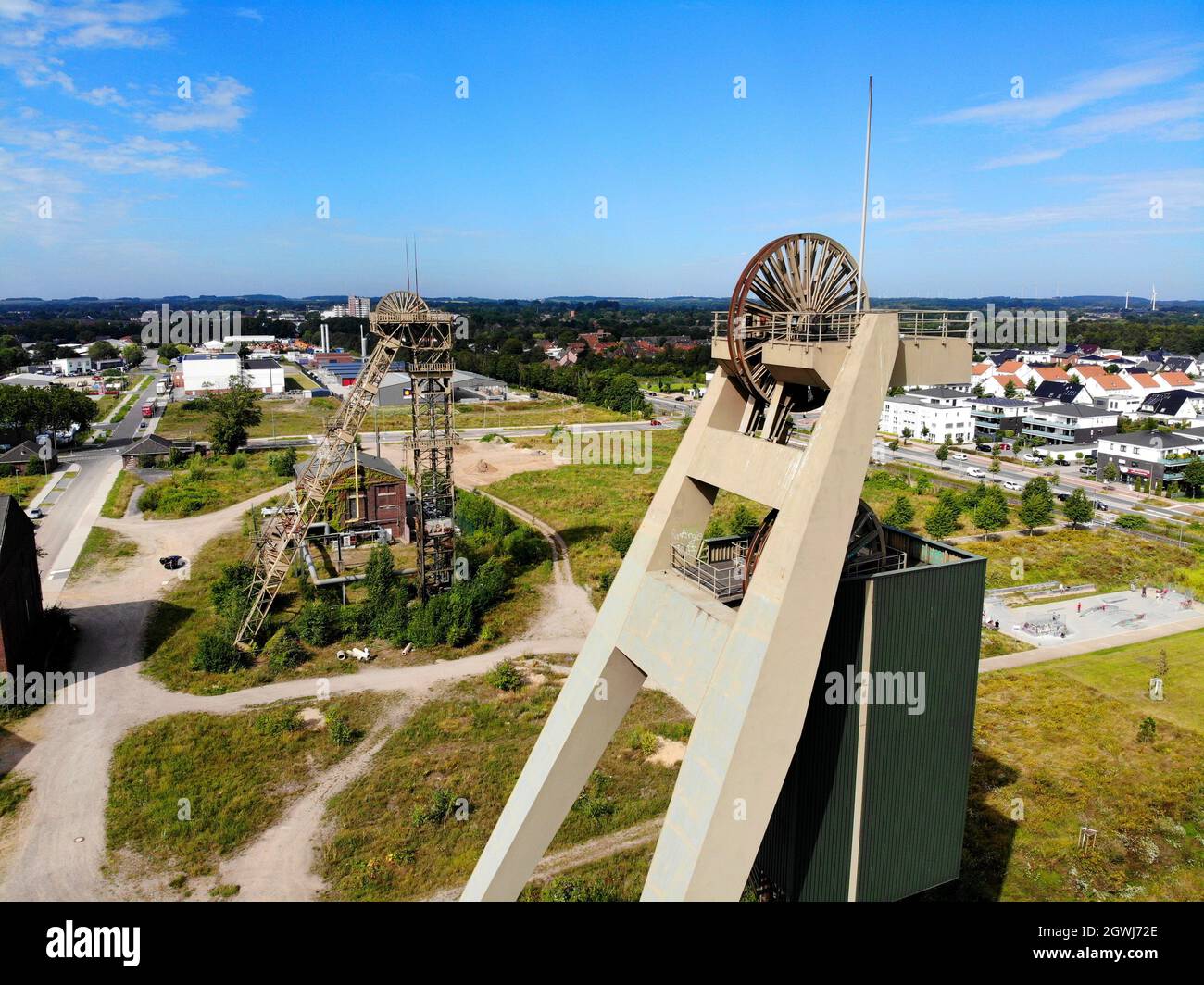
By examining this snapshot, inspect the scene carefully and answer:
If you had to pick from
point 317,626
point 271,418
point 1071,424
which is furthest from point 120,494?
point 1071,424

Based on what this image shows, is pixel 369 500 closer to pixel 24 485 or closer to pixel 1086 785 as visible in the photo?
pixel 24 485

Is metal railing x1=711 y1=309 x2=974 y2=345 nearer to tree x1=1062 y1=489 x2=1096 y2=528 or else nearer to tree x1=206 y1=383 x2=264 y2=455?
tree x1=1062 y1=489 x2=1096 y2=528

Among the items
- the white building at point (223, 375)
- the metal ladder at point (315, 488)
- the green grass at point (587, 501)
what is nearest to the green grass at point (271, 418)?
the white building at point (223, 375)

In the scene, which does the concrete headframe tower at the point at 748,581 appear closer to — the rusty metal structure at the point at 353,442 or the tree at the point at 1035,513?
the rusty metal structure at the point at 353,442

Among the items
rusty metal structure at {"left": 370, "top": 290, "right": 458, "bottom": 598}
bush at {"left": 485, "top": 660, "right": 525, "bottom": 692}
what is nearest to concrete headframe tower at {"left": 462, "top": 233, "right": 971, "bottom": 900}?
bush at {"left": 485, "top": 660, "right": 525, "bottom": 692}

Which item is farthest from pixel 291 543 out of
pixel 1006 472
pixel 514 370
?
pixel 514 370
